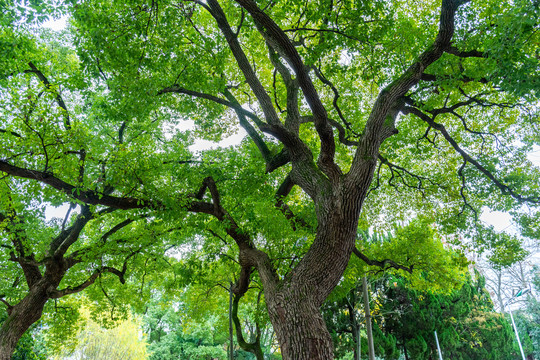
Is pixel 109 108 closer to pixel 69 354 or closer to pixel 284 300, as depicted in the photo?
pixel 284 300

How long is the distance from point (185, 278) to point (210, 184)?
3.14 meters

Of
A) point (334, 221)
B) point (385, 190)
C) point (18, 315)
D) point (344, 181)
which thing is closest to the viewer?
point (334, 221)

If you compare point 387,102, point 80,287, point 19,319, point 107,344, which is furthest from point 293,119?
point 107,344

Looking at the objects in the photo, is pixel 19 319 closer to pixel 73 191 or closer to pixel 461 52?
pixel 73 191

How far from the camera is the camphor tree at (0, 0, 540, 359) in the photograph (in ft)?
13.8

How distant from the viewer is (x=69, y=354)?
658 inches

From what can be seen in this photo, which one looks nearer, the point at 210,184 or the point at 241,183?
the point at 210,184

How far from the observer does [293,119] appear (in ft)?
19.8

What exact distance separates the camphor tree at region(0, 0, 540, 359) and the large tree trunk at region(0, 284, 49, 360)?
362 cm

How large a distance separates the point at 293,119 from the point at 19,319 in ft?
26.1

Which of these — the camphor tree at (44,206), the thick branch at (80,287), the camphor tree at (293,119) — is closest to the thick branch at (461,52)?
the camphor tree at (293,119)

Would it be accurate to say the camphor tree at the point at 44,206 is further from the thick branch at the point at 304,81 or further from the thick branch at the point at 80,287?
the thick branch at the point at 304,81

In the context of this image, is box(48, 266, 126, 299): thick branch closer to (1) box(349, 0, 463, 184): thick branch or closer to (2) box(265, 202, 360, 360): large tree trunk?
(2) box(265, 202, 360, 360): large tree trunk

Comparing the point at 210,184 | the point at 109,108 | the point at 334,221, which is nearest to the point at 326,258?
the point at 334,221
